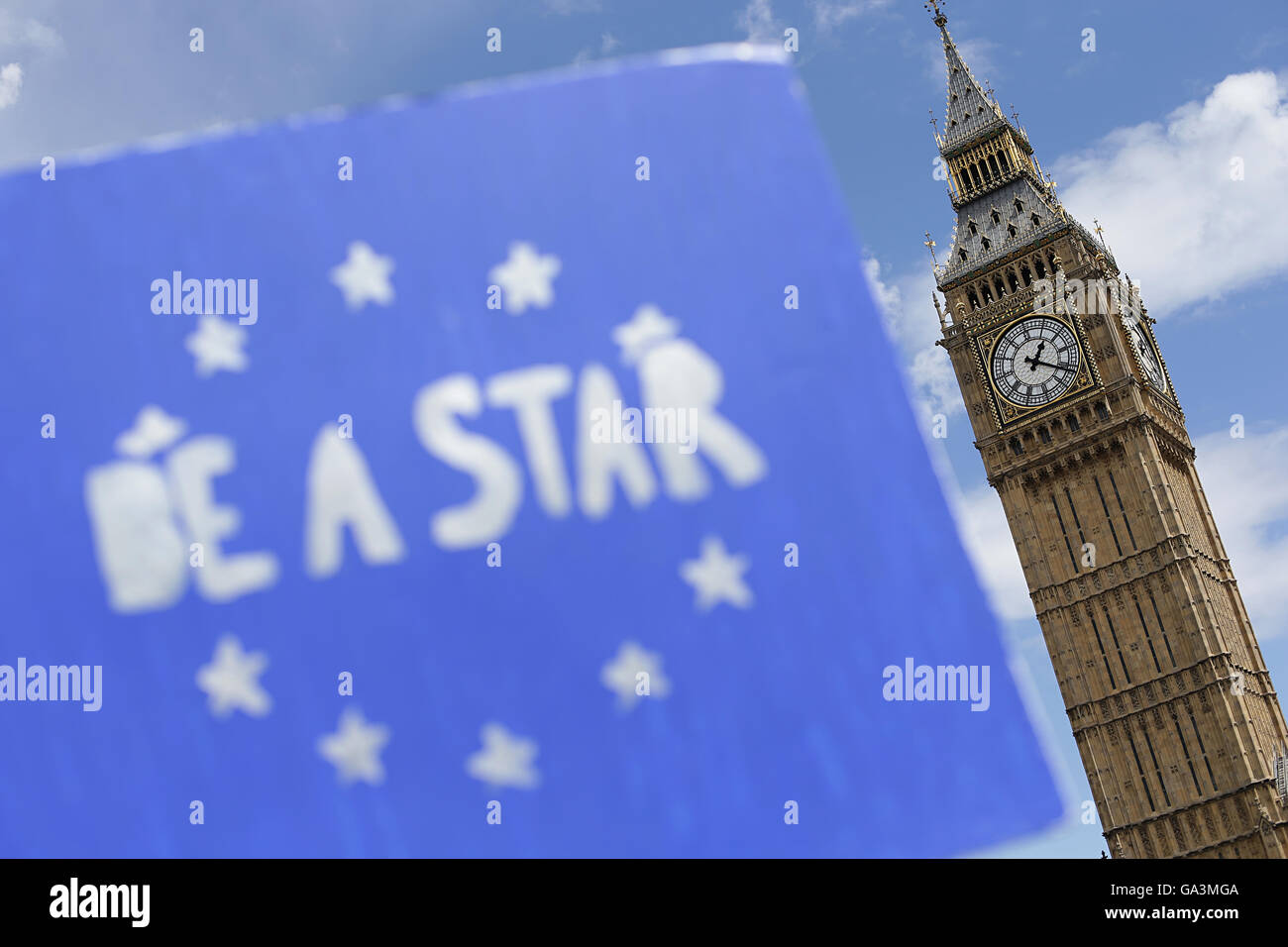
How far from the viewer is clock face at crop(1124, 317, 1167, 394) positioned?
246 ft

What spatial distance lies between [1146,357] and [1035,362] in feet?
22.8

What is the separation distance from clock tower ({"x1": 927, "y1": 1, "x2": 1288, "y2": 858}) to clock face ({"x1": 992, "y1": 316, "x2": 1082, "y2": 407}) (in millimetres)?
74

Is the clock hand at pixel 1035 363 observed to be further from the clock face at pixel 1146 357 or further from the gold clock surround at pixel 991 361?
the clock face at pixel 1146 357

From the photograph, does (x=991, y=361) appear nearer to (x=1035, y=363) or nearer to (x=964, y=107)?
(x=1035, y=363)

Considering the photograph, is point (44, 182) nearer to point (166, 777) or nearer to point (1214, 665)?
point (166, 777)

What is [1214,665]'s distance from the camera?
223 ft

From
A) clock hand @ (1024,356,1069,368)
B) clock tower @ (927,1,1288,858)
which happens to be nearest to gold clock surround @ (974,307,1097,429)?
clock tower @ (927,1,1288,858)

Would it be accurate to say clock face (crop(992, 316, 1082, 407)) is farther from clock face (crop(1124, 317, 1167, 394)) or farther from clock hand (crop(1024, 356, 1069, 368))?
clock face (crop(1124, 317, 1167, 394))

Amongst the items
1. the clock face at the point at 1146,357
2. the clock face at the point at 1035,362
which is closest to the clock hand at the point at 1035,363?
the clock face at the point at 1035,362

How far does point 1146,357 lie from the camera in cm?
7681

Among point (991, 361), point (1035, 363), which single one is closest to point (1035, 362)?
point (1035, 363)

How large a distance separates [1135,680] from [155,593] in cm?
6191
